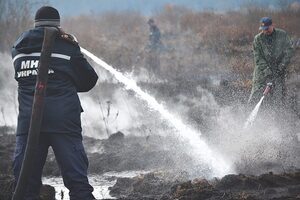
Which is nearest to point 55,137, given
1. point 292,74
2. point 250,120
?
point 250,120

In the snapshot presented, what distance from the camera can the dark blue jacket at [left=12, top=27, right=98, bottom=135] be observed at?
431cm

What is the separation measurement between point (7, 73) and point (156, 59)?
229 inches

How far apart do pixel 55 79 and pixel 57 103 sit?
7.9 inches

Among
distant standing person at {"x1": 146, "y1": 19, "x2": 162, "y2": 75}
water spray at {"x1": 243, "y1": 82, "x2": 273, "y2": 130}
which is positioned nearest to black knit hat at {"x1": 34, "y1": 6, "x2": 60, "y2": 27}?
water spray at {"x1": 243, "y1": 82, "x2": 273, "y2": 130}

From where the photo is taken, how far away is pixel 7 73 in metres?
16.1

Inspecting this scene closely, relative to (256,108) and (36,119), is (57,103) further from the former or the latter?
(256,108)

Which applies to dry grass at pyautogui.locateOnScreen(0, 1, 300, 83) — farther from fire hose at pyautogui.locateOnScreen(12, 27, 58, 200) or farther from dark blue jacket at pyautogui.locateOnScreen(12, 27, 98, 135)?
fire hose at pyautogui.locateOnScreen(12, 27, 58, 200)

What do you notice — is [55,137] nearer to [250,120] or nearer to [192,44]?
[250,120]

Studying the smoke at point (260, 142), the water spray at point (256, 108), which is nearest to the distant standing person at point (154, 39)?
the smoke at point (260, 142)

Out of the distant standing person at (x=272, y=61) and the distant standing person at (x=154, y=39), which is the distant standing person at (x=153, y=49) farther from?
the distant standing person at (x=272, y=61)

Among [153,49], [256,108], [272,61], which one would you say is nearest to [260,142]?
[256,108]

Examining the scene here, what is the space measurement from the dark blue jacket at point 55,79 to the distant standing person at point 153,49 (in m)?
14.0

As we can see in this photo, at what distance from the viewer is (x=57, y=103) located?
433 cm

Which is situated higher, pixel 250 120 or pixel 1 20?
pixel 1 20
